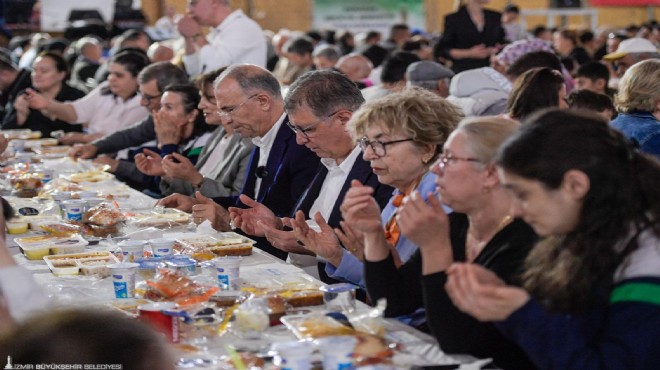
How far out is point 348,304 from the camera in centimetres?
243

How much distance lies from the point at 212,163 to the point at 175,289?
98.8 inches

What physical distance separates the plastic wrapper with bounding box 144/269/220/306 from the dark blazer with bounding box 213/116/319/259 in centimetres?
145

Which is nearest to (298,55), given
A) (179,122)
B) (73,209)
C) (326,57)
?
(326,57)

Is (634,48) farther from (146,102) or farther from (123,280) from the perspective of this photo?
(123,280)

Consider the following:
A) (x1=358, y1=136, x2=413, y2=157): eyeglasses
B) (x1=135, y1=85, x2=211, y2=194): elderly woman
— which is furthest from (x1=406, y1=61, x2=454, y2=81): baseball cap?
(x1=358, y1=136, x2=413, y2=157): eyeglasses

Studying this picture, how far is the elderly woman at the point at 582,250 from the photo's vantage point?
73.3 inches

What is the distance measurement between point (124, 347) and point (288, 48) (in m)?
7.94

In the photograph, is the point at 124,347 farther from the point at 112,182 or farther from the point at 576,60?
the point at 576,60

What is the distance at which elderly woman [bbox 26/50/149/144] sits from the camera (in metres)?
6.95

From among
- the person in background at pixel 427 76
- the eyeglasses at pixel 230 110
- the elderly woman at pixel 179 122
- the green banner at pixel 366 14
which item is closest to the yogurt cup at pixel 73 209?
the eyeglasses at pixel 230 110

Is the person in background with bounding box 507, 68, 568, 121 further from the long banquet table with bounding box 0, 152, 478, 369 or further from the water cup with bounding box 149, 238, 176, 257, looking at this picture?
the water cup with bounding box 149, 238, 176, 257

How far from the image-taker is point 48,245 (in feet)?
10.8

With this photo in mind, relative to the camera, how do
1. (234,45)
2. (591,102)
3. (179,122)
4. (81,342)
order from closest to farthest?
(81,342) < (591,102) < (179,122) < (234,45)

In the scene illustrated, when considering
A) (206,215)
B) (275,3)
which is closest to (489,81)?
(206,215)
